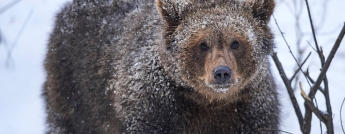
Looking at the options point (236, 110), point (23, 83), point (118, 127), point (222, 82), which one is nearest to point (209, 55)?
point (222, 82)

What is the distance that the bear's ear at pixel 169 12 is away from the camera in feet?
17.7

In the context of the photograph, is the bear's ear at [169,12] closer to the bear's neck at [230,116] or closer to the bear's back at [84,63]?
the bear's neck at [230,116]

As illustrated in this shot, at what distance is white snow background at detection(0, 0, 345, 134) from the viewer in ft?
27.8

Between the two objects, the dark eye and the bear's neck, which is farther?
the bear's neck

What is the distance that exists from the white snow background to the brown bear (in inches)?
67.8

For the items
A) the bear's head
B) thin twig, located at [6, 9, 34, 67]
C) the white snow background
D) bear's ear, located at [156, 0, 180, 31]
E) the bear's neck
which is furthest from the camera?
thin twig, located at [6, 9, 34, 67]

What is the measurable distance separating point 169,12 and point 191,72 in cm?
54

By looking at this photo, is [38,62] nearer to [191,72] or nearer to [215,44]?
[191,72]

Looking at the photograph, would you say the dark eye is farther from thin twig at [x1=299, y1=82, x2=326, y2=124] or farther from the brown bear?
thin twig at [x1=299, y1=82, x2=326, y2=124]

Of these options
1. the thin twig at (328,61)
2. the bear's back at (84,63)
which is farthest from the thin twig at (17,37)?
the thin twig at (328,61)

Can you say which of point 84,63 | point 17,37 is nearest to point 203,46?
point 84,63

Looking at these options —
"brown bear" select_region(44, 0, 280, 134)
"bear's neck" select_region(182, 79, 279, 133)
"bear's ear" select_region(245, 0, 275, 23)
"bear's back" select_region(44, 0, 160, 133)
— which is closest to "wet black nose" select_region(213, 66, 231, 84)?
"brown bear" select_region(44, 0, 280, 134)

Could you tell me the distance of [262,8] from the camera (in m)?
5.43

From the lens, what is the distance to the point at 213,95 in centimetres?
536
